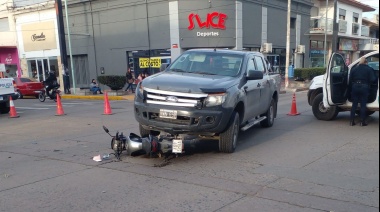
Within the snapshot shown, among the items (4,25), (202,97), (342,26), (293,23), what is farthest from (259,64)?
(342,26)

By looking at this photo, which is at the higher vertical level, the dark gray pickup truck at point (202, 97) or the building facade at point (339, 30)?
the building facade at point (339, 30)

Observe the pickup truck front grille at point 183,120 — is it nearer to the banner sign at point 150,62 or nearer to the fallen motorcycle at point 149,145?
the fallen motorcycle at point 149,145

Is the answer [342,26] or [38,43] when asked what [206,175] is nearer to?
[38,43]

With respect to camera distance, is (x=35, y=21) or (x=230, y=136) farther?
(x=35, y=21)

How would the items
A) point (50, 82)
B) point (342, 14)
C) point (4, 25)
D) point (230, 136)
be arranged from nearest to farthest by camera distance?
point (230, 136) < point (50, 82) < point (4, 25) < point (342, 14)

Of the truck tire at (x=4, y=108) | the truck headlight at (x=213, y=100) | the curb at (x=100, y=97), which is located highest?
the truck headlight at (x=213, y=100)

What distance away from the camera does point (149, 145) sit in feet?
20.1

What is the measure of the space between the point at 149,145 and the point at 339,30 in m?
35.7

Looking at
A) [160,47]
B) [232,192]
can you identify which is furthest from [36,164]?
[160,47]

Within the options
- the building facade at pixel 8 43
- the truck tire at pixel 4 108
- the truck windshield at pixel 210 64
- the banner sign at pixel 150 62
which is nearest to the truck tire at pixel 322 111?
the truck windshield at pixel 210 64

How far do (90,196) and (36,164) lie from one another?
219 centimetres

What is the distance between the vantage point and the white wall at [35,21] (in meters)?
29.5

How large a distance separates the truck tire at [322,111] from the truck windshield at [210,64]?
396 cm

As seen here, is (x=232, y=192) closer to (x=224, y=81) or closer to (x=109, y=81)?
(x=224, y=81)
